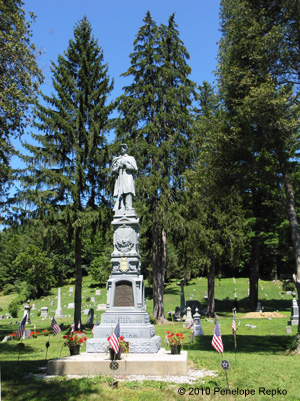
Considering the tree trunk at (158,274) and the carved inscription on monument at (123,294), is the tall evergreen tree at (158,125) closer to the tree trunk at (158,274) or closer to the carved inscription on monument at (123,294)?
the tree trunk at (158,274)

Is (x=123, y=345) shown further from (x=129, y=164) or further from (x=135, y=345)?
(x=129, y=164)

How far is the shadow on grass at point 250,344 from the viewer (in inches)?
461

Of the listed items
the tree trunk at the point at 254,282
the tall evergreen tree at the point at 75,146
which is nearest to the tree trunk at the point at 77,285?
the tall evergreen tree at the point at 75,146

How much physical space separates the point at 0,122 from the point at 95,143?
25.3 feet

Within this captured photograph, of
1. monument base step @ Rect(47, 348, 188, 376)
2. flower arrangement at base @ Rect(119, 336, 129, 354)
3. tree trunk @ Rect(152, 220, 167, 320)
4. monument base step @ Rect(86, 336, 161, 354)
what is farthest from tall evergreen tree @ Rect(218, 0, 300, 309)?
tree trunk @ Rect(152, 220, 167, 320)

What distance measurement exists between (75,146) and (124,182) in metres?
7.04

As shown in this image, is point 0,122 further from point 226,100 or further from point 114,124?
point 114,124

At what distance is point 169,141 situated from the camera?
20953mm

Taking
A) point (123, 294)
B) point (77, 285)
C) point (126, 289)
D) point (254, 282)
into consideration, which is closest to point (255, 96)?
point (126, 289)

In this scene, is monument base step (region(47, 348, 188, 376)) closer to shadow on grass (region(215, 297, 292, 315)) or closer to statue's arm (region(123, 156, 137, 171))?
statue's arm (region(123, 156, 137, 171))

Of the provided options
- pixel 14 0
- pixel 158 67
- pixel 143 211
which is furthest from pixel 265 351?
pixel 158 67

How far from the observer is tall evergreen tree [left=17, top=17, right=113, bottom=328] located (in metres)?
17.3

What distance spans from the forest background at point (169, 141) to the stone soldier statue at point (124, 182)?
2993 mm

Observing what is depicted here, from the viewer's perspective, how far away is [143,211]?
64.2 ft
